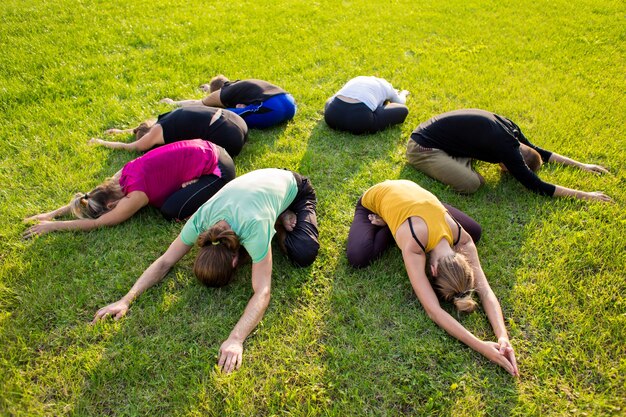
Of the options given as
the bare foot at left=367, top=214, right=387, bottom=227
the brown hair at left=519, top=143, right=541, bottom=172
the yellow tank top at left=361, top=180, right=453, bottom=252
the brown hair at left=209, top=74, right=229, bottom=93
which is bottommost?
the bare foot at left=367, top=214, right=387, bottom=227

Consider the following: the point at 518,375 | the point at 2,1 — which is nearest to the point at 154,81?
the point at 2,1

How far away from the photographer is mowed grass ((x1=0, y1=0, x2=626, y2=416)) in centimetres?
302

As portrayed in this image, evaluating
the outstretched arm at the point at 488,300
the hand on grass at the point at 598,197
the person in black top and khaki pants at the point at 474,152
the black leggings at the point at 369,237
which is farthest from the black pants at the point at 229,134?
the hand on grass at the point at 598,197

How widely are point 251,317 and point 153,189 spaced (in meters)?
1.76

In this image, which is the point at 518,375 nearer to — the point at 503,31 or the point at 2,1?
the point at 503,31

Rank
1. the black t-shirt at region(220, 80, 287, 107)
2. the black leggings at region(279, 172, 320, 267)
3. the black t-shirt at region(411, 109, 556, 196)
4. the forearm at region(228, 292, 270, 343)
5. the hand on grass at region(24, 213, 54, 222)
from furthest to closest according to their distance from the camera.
Answer: the black t-shirt at region(220, 80, 287, 107) → the black t-shirt at region(411, 109, 556, 196) → the hand on grass at region(24, 213, 54, 222) → the black leggings at region(279, 172, 320, 267) → the forearm at region(228, 292, 270, 343)

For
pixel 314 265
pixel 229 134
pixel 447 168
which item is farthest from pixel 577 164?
pixel 229 134

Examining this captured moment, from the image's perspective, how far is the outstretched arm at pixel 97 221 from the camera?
409cm

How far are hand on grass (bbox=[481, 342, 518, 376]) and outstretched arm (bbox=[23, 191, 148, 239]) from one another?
344 cm

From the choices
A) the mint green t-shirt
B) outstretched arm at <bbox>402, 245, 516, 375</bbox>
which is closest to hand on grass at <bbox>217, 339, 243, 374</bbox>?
the mint green t-shirt

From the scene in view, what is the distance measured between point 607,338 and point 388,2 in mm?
9677

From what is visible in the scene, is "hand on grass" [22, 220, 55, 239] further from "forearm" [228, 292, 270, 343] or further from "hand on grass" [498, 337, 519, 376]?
"hand on grass" [498, 337, 519, 376]

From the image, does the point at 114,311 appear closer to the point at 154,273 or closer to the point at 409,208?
the point at 154,273

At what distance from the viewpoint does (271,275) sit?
373 cm
